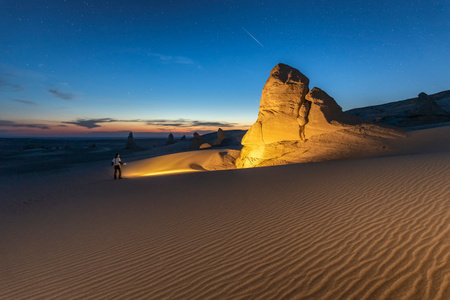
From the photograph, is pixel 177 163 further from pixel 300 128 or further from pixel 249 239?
pixel 249 239

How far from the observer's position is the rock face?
13219 millimetres

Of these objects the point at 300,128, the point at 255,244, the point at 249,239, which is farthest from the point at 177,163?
the point at 255,244

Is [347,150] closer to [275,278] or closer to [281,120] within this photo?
[281,120]

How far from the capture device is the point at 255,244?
12.7 feet

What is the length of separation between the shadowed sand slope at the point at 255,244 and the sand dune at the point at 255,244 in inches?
0.7

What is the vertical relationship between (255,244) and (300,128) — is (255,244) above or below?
below

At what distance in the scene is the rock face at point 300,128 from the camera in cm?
1322

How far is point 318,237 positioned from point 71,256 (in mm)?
4584

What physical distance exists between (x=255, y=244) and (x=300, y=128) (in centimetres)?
1196

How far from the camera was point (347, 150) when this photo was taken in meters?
12.7

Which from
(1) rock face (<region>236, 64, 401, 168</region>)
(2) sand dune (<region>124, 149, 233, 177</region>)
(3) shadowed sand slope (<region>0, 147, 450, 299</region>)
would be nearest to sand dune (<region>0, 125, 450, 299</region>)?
(3) shadowed sand slope (<region>0, 147, 450, 299</region>)

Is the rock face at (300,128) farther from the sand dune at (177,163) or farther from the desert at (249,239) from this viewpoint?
the desert at (249,239)

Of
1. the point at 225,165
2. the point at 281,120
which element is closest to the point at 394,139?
the point at 281,120

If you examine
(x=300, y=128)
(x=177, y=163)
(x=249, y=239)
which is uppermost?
(x=300, y=128)
